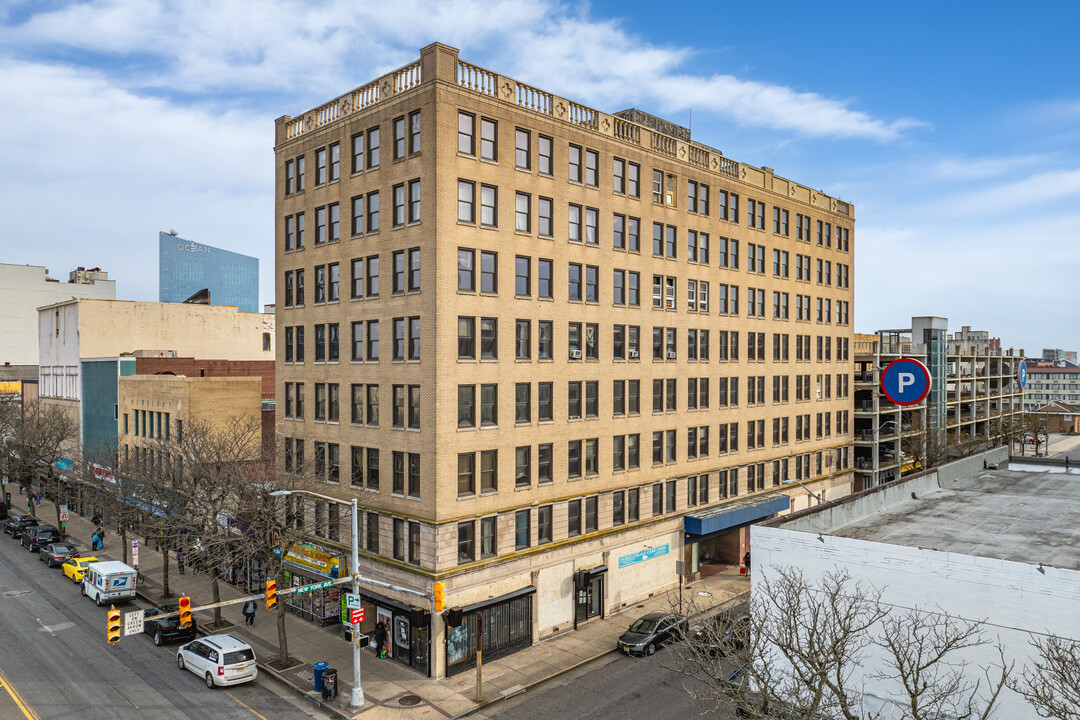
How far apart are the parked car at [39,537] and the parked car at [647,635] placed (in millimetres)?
43332

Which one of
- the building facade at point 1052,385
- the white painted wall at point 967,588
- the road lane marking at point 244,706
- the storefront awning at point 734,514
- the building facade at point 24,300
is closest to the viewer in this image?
the white painted wall at point 967,588

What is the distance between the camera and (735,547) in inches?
1948

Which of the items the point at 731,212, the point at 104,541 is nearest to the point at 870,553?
the point at 731,212

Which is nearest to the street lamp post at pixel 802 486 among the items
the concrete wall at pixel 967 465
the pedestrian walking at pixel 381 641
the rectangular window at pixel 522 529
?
the concrete wall at pixel 967 465

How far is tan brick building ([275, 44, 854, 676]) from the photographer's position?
32.2 metres

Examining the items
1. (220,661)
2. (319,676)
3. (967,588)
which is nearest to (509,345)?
(319,676)

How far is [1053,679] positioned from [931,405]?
211 ft

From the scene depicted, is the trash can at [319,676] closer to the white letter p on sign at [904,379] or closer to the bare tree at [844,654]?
the bare tree at [844,654]

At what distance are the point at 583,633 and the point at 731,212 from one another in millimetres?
29396

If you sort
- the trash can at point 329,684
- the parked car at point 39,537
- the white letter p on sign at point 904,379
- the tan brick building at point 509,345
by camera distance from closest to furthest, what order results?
the trash can at point 329,684 → the tan brick building at point 509,345 → the white letter p on sign at point 904,379 → the parked car at point 39,537

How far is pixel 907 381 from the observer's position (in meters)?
34.9

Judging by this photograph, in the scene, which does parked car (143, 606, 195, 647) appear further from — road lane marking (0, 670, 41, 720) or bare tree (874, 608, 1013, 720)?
bare tree (874, 608, 1013, 720)

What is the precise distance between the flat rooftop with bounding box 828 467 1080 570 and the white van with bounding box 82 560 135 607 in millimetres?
37039

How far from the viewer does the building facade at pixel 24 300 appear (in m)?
112
